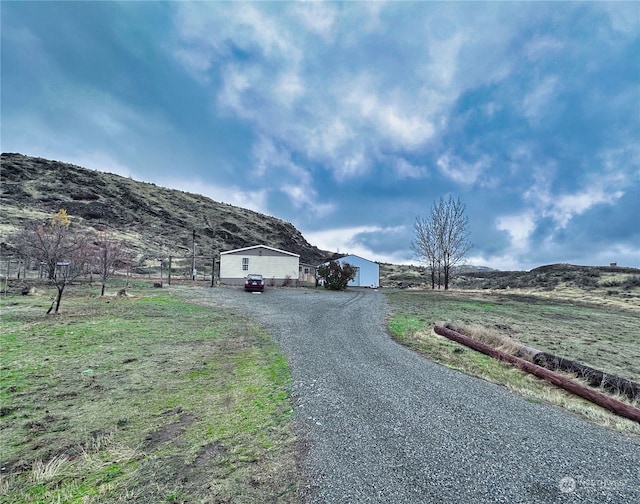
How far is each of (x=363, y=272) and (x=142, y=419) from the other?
41790 millimetres

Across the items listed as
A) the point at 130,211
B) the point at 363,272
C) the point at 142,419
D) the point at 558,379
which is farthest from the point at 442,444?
the point at 130,211

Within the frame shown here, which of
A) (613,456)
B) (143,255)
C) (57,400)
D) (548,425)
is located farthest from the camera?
(143,255)

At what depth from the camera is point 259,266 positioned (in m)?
36.5

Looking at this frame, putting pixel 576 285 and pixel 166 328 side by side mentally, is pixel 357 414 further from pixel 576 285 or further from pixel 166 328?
pixel 576 285

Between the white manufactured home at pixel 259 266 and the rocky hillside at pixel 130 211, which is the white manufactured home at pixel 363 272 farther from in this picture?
the rocky hillside at pixel 130 211

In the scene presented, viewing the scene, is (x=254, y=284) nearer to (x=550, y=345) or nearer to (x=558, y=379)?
(x=550, y=345)

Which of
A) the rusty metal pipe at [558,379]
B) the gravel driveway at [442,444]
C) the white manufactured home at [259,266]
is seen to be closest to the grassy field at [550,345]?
the rusty metal pipe at [558,379]

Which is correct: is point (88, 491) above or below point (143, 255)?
below

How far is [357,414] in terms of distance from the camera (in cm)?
446

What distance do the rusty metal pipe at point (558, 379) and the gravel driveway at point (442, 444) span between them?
1.08 meters

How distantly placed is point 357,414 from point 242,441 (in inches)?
61.6

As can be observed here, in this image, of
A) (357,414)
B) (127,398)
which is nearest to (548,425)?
(357,414)

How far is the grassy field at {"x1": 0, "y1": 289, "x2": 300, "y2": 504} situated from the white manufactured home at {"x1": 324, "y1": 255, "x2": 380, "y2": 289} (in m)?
36.3

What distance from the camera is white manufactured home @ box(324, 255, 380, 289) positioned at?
4462 cm
